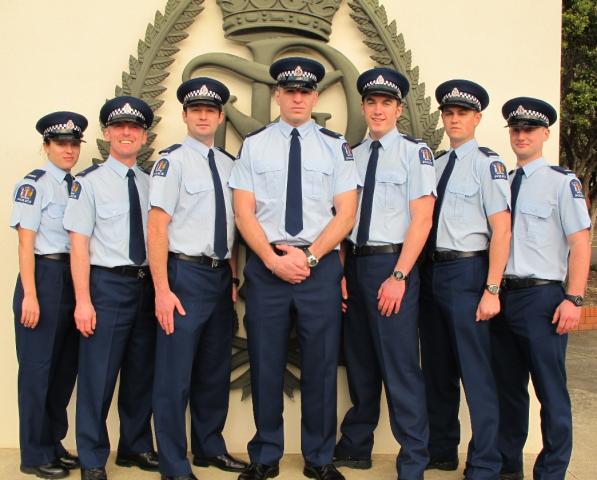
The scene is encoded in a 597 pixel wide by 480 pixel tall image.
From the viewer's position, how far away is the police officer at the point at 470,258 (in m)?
3.18

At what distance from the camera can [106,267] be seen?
325 centimetres

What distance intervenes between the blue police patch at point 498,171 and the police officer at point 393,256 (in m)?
0.29

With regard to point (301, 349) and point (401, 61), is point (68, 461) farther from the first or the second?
point (401, 61)

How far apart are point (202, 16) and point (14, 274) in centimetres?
185

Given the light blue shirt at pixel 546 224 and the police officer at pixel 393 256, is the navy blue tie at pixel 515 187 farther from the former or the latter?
the police officer at pixel 393 256

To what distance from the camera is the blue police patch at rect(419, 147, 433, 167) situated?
10.7ft

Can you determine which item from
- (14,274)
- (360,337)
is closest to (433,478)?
(360,337)

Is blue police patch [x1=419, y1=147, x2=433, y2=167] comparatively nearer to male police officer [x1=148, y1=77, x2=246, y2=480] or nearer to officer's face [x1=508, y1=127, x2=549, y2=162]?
officer's face [x1=508, y1=127, x2=549, y2=162]

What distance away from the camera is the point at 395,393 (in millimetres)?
3238

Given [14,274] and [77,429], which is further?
[14,274]

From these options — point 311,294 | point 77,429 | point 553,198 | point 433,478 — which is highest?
point 553,198

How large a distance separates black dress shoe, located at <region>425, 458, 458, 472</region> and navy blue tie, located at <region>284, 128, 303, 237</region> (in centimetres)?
149

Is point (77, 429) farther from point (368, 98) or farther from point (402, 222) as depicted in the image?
point (368, 98)

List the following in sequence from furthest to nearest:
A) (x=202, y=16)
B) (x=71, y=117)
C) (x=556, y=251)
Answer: (x=202, y=16), (x=71, y=117), (x=556, y=251)
